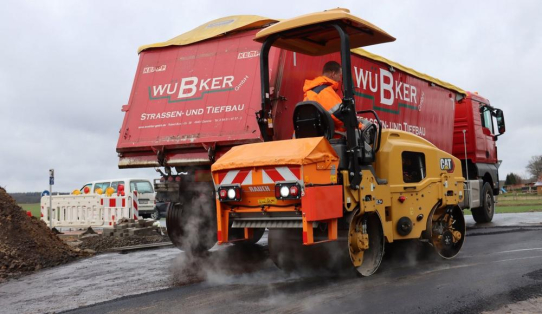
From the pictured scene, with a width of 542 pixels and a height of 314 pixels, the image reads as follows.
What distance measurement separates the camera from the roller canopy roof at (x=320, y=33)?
6.20 m

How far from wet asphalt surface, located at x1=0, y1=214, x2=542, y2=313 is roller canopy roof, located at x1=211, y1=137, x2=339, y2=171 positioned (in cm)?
133

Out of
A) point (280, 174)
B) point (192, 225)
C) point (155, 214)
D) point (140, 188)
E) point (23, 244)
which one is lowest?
point (23, 244)

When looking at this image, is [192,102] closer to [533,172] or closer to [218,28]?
[218,28]

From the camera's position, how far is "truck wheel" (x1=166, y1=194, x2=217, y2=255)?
863cm

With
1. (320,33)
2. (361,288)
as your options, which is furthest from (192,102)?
(361,288)

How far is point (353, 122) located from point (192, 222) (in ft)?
12.3

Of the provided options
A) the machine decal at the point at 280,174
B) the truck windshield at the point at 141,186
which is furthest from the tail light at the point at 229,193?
the truck windshield at the point at 141,186

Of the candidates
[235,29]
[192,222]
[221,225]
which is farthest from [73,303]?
[235,29]

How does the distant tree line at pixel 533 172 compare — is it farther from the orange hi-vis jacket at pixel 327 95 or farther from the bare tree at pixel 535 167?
the orange hi-vis jacket at pixel 327 95

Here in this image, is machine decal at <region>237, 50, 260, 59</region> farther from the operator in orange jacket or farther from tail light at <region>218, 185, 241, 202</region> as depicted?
tail light at <region>218, 185, 241, 202</region>

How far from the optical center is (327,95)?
633 centimetres

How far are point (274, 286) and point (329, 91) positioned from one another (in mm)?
2278

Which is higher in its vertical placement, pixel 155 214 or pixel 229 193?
pixel 229 193

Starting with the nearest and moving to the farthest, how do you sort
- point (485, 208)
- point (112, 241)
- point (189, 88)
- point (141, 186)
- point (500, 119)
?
point (189, 88), point (112, 241), point (485, 208), point (500, 119), point (141, 186)
